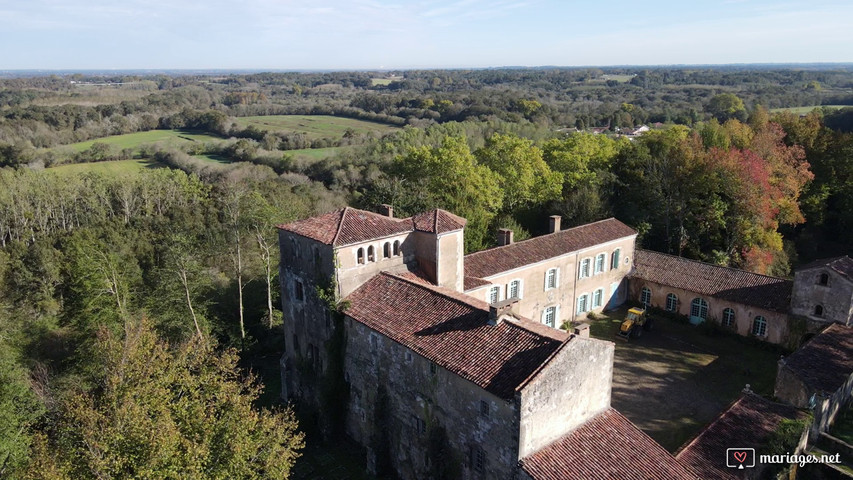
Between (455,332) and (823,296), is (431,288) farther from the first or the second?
(823,296)

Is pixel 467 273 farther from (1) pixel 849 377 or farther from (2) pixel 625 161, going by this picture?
(2) pixel 625 161

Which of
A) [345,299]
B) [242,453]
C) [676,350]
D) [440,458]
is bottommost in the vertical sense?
[676,350]

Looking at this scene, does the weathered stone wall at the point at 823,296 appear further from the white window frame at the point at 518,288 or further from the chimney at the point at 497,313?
the chimney at the point at 497,313

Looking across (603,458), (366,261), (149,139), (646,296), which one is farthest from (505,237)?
(149,139)

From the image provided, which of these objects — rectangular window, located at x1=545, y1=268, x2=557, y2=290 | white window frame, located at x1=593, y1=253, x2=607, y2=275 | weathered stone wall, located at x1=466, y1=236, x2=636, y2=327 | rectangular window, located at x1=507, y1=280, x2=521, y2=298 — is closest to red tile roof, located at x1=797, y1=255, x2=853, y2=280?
weathered stone wall, located at x1=466, y1=236, x2=636, y2=327

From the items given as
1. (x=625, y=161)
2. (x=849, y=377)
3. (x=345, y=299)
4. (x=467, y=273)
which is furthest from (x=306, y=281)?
(x=625, y=161)

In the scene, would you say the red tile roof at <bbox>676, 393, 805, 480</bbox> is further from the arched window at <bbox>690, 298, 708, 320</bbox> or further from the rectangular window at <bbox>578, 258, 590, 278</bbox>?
the rectangular window at <bbox>578, 258, 590, 278</bbox>

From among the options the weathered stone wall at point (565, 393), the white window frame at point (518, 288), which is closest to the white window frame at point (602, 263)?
the white window frame at point (518, 288)
